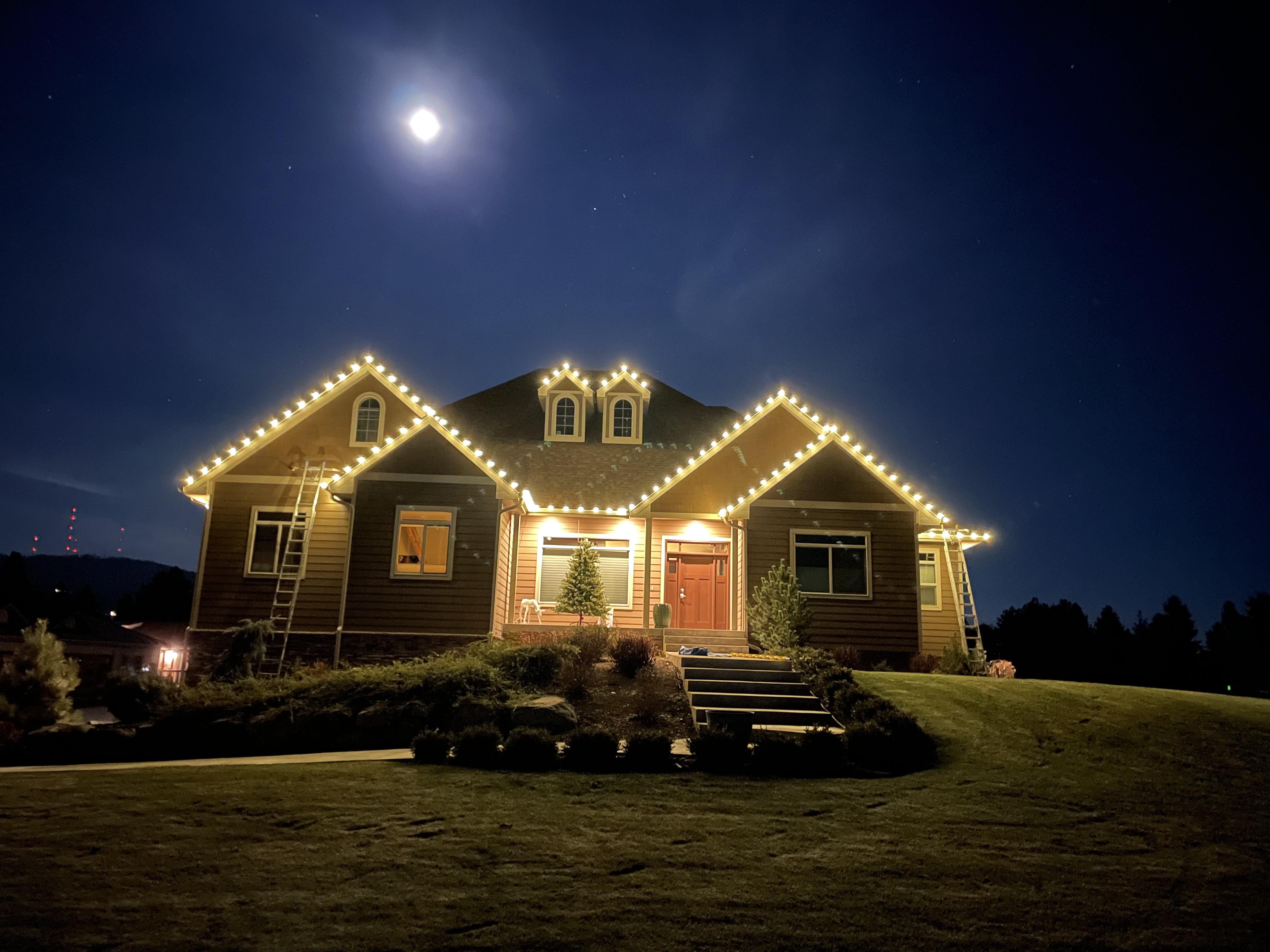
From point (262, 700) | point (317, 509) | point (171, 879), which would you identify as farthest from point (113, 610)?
point (171, 879)

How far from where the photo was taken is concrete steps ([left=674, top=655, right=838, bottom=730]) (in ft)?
40.5

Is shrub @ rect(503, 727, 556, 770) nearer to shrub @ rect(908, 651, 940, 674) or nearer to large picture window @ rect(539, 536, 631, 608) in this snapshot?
shrub @ rect(908, 651, 940, 674)

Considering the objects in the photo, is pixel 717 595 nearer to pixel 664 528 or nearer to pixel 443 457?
pixel 664 528

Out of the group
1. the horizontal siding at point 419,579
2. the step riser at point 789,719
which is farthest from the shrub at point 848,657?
the horizontal siding at point 419,579

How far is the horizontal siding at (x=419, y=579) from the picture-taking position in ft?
58.5

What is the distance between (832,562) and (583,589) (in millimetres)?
5590

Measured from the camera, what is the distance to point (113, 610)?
203 feet

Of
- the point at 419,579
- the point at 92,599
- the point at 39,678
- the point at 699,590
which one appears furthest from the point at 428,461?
the point at 92,599

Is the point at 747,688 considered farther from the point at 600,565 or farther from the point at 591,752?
the point at 600,565

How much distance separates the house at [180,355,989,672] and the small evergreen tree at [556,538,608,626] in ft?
3.52

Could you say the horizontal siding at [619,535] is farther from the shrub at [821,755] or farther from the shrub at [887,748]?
the shrub at [821,755]

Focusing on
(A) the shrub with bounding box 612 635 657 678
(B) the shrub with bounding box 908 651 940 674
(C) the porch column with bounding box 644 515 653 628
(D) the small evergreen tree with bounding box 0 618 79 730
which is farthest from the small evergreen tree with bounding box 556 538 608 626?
(D) the small evergreen tree with bounding box 0 618 79 730

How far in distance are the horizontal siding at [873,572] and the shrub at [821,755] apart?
825cm

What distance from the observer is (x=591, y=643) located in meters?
15.5
